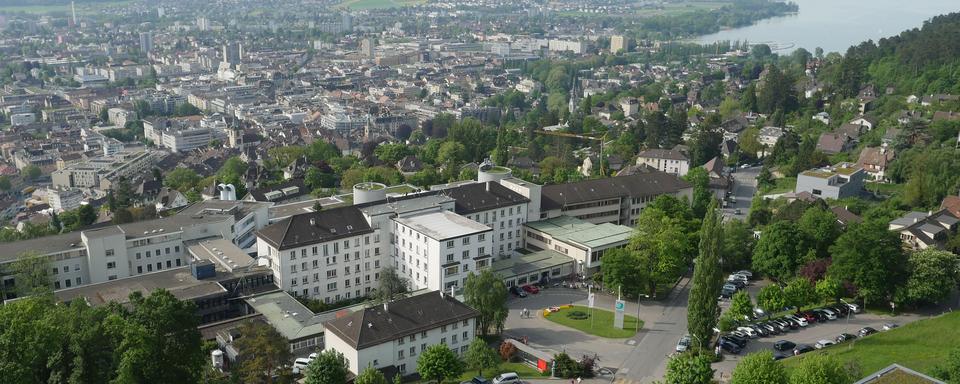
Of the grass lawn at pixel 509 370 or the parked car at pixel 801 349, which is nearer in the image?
the grass lawn at pixel 509 370

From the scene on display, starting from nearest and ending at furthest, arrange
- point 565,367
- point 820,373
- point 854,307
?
point 820,373
point 565,367
point 854,307

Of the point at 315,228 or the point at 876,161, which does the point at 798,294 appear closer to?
the point at 315,228

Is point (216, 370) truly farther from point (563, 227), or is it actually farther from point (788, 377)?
Answer: point (563, 227)

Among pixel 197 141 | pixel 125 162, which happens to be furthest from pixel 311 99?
pixel 125 162

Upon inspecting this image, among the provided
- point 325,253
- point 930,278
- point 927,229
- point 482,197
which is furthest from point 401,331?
point 927,229

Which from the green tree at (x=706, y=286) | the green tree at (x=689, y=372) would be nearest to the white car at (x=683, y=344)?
the green tree at (x=706, y=286)

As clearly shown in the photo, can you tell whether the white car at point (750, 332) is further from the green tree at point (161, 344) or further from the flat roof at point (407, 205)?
the green tree at point (161, 344)
